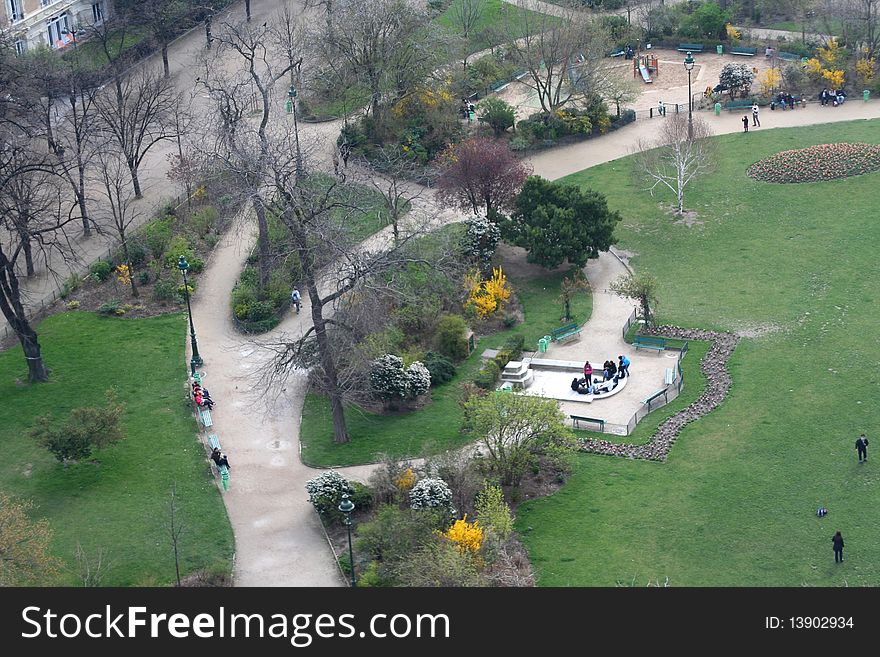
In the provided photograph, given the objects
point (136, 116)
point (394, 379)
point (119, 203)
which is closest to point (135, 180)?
point (136, 116)

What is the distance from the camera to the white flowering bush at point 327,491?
50906mm

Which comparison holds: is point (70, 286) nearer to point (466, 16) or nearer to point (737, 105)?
point (466, 16)

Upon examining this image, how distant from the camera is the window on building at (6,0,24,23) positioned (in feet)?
287

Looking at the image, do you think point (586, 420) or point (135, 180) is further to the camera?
point (135, 180)

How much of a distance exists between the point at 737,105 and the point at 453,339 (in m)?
31.7

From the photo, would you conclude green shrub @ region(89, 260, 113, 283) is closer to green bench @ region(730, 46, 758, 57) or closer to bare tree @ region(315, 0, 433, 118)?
bare tree @ region(315, 0, 433, 118)

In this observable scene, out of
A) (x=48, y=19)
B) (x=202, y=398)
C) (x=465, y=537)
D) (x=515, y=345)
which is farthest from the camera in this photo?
(x=48, y=19)

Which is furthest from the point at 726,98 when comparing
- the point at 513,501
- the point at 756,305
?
the point at 513,501

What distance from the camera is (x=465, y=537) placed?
47.0 metres

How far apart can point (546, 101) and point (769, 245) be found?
2235 cm

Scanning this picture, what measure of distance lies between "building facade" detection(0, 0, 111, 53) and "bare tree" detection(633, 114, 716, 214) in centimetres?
3571

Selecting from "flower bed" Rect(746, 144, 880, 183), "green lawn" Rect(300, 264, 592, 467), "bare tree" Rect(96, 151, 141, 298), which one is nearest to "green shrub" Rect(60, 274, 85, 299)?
"bare tree" Rect(96, 151, 141, 298)

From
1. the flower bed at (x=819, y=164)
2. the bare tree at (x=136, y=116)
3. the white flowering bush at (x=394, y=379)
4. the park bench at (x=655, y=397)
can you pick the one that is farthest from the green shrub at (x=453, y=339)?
the flower bed at (x=819, y=164)

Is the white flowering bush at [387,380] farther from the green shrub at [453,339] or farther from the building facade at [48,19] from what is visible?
the building facade at [48,19]
